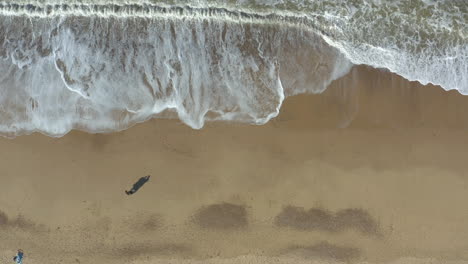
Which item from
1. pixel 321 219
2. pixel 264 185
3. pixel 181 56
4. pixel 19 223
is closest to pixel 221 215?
pixel 264 185

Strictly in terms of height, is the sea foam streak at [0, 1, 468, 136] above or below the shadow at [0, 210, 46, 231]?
above

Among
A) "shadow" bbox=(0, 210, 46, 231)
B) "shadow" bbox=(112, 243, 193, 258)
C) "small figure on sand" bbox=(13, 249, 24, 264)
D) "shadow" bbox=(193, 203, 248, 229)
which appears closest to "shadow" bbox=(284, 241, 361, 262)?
"shadow" bbox=(193, 203, 248, 229)

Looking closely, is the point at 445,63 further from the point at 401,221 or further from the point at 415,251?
the point at 415,251

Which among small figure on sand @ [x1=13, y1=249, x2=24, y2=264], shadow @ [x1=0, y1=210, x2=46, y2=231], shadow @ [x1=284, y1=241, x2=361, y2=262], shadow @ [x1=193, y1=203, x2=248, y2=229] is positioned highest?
shadow @ [x1=193, y1=203, x2=248, y2=229]

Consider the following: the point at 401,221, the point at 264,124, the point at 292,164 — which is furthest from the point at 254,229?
the point at 401,221

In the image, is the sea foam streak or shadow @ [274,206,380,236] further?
shadow @ [274,206,380,236]

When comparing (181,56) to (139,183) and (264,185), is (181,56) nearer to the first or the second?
(139,183)

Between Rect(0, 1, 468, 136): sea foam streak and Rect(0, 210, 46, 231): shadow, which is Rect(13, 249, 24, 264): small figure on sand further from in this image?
Rect(0, 1, 468, 136): sea foam streak
